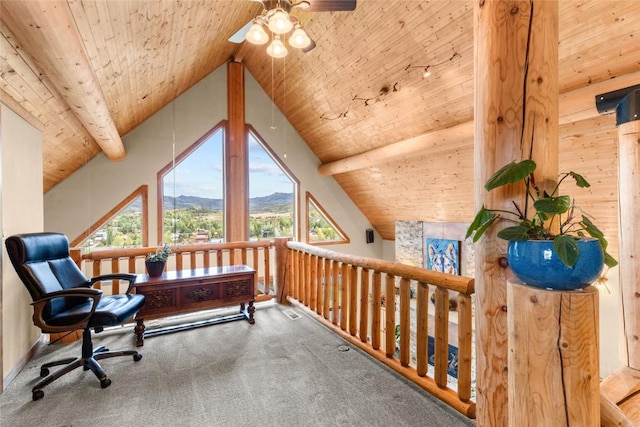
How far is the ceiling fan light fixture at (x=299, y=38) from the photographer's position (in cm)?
262

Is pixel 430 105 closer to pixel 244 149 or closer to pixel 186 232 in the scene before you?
pixel 244 149

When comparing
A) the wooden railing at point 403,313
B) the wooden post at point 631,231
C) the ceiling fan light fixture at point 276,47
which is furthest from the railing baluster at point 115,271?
the wooden post at point 631,231

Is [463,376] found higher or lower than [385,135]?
lower

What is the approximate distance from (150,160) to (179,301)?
3072mm

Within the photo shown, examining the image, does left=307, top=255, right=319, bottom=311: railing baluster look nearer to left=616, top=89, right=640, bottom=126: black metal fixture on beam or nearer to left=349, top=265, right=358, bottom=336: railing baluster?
left=349, top=265, right=358, bottom=336: railing baluster

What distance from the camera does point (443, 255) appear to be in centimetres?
623

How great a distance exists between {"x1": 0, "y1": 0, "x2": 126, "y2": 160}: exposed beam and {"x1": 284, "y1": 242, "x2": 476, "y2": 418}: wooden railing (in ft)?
8.19

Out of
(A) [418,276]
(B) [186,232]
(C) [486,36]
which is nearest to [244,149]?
(B) [186,232]

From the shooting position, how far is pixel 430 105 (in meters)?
4.17

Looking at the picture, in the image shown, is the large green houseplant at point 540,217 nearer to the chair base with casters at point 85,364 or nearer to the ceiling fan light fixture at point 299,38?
the ceiling fan light fixture at point 299,38

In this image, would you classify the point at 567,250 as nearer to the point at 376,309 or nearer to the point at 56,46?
the point at 376,309

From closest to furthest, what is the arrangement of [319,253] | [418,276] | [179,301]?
[418,276], [179,301], [319,253]

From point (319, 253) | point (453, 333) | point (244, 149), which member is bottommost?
point (453, 333)

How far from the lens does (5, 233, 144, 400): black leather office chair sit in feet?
7.05
